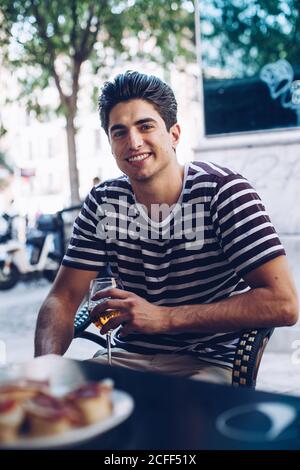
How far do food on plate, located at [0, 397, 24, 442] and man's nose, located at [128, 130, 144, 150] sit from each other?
1280 mm

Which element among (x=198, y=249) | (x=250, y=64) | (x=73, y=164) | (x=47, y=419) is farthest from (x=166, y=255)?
(x=73, y=164)

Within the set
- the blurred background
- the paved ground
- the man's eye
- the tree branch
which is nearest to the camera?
the man's eye

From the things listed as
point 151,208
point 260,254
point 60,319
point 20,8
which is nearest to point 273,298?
point 260,254

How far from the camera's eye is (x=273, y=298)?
1989 millimetres

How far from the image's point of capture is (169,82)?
552 inches

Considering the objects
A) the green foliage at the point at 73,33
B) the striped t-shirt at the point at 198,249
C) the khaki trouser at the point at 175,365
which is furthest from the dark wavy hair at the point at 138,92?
the green foliage at the point at 73,33

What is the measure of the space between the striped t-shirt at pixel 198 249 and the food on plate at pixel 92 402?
3.08 feet

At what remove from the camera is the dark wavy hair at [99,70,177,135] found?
7.41 feet

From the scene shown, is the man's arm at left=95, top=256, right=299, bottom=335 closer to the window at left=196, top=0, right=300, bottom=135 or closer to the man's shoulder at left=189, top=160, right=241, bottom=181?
the man's shoulder at left=189, top=160, right=241, bottom=181

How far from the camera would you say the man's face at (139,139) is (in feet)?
7.42

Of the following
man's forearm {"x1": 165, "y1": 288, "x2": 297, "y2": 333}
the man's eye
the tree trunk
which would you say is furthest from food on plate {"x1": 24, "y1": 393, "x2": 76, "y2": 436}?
the tree trunk

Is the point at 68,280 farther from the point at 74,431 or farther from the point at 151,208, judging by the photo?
the point at 74,431

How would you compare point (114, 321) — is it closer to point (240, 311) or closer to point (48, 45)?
point (240, 311)

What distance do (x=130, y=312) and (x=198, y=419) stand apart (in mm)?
788
